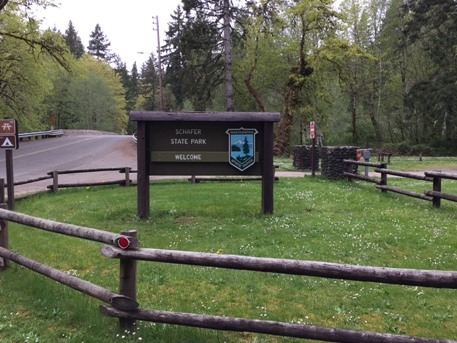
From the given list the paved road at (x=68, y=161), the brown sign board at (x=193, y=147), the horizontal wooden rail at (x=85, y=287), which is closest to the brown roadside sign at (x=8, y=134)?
the brown sign board at (x=193, y=147)

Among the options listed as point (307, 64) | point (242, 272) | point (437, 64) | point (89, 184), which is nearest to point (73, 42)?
point (307, 64)

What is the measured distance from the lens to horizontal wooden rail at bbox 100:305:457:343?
117 inches

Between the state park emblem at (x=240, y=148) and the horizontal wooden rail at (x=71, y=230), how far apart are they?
209 inches

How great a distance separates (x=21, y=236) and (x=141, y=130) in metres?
3.36

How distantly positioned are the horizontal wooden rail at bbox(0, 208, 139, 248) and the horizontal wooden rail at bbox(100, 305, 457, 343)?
646mm

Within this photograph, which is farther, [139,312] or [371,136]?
[371,136]

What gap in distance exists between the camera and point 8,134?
28.0ft

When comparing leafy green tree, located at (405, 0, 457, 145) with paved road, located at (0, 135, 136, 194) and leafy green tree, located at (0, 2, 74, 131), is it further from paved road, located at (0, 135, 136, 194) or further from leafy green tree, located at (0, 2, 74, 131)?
leafy green tree, located at (0, 2, 74, 131)

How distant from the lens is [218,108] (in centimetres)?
5069

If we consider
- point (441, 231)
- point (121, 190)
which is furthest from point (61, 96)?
point (441, 231)

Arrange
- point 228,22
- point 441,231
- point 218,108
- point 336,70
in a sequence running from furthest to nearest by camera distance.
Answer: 1. point 218,108
2. point 336,70
3. point 228,22
4. point 441,231

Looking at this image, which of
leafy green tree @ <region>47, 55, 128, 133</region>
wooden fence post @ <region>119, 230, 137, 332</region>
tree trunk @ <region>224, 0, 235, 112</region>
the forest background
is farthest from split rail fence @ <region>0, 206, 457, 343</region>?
leafy green tree @ <region>47, 55, 128, 133</region>

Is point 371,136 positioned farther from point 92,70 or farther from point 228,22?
point 92,70

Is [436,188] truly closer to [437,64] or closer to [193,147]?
[193,147]
